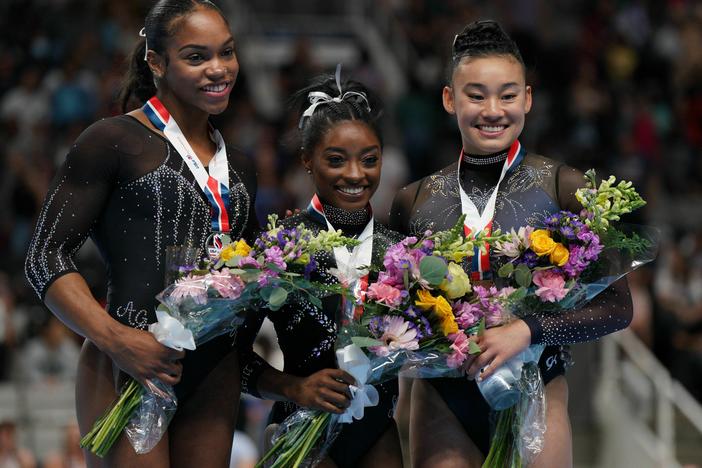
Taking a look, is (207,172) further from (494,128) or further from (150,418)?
(494,128)

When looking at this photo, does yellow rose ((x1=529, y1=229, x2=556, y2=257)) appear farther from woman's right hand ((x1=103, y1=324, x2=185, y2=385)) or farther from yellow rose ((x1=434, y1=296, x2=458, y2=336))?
woman's right hand ((x1=103, y1=324, x2=185, y2=385))

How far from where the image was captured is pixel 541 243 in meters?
3.39

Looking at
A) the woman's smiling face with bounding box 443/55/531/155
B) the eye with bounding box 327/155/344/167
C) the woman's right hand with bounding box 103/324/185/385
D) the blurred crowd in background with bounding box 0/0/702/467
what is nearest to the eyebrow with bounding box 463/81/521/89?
the woman's smiling face with bounding box 443/55/531/155

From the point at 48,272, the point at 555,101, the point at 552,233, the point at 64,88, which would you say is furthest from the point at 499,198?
the point at 555,101

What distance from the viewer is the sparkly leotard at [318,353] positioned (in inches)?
141

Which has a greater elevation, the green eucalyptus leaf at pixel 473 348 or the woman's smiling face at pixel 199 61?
the woman's smiling face at pixel 199 61

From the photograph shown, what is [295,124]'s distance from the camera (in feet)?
13.3

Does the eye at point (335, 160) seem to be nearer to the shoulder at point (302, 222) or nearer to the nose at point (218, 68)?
the shoulder at point (302, 222)

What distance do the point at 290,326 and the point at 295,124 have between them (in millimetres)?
741

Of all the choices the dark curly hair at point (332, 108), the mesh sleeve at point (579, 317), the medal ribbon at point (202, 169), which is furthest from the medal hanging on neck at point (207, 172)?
→ the mesh sleeve at point (579, 317)

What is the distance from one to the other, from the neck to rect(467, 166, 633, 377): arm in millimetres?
993

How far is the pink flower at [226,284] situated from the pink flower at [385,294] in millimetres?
344

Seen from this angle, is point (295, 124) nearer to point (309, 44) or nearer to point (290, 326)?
point (290, 326)

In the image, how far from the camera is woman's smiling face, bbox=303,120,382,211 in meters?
3.70
